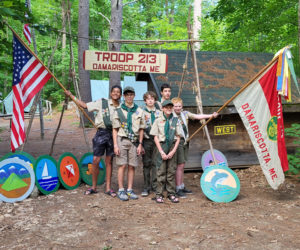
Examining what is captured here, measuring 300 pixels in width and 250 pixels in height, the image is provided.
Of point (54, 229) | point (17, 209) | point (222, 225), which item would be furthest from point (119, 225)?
point (17, 209)

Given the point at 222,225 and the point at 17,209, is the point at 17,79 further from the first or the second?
the point at 222,225

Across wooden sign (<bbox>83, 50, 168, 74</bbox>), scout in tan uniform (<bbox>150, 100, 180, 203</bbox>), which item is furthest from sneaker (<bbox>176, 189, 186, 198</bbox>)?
wooden sign (<bbox>83, 50, 168, 74</bbox>)

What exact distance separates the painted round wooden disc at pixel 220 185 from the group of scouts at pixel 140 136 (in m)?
0.49

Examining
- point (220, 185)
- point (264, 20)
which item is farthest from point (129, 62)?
point (264, 20)

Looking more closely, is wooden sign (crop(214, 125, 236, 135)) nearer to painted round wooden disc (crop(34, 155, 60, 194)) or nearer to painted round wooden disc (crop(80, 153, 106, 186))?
painted round wooden disc (crop(80, 153, 106, 186))

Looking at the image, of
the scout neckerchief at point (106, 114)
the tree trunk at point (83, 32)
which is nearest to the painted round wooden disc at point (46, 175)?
the scout neckerchief at point (106, 114)

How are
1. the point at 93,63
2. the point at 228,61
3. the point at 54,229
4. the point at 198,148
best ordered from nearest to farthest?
the point at 54,229 → the point at 93,63 → the point at 198,148 → the point at 228,61

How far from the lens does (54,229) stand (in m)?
3.83

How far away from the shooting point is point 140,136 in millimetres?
5090

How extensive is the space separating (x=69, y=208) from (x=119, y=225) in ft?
3.33

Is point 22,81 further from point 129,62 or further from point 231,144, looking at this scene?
point 231,144

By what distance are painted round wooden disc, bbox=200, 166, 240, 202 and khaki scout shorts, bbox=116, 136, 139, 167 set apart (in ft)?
3.94

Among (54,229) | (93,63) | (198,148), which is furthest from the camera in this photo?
(198,148)

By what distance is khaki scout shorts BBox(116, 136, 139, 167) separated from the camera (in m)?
5.03
